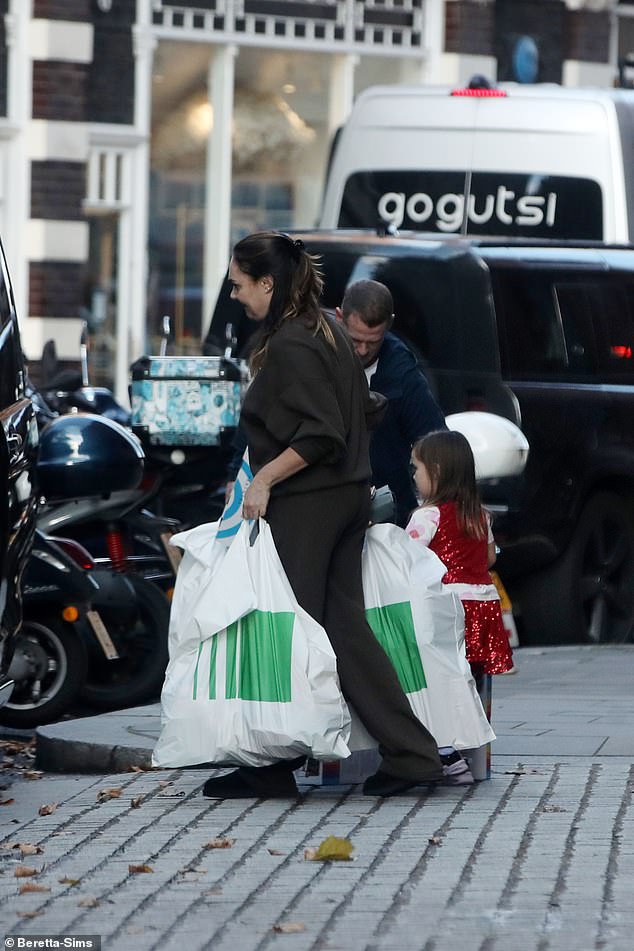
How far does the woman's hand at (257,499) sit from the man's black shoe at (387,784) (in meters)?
0.88

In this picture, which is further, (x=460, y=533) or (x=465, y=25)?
(x=465, y=25)

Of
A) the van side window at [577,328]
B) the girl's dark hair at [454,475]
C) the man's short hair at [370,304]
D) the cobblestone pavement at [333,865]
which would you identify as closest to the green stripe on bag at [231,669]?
the cobblestone pavement at [333,865]

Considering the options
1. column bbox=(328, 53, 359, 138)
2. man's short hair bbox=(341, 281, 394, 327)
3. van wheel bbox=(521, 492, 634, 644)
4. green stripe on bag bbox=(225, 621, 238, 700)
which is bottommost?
van wheel bbox=(521, 492, 634, 644)

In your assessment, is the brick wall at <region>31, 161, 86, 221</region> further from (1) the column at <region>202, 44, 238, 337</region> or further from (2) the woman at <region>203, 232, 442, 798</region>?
(2) the woman at <region>203, 232, 442, 798</region>

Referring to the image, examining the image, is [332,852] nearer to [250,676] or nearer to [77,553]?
[250,676]

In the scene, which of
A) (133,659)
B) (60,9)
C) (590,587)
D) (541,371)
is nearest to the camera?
(133,659)

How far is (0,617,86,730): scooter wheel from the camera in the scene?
26.3 ft

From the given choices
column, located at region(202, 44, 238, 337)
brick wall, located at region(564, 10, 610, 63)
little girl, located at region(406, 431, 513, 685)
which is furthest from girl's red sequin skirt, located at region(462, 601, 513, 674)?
brick wall, located at region(564, 10, 610, 63)

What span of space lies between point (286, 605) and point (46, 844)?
3.10ft

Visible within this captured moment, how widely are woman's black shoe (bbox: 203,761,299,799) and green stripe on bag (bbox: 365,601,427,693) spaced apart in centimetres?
43

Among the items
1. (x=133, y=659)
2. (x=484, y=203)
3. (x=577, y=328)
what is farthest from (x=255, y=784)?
(x=484, y=203)

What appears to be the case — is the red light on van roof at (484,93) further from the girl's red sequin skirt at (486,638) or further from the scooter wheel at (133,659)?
the girl's red sequin skirt at (486,638)

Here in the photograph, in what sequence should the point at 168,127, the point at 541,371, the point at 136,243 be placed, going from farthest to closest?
the point at 168,127 → the point at 136,243 → the point at 541,371

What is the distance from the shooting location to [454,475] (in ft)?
21.4
